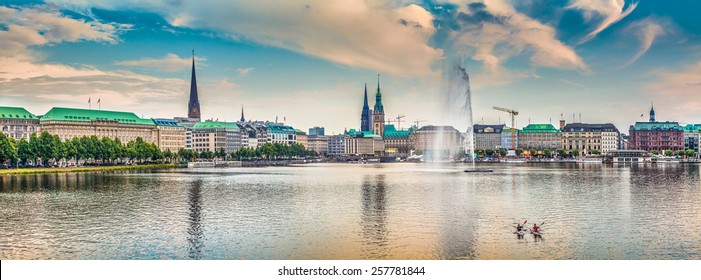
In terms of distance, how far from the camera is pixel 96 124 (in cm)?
11806

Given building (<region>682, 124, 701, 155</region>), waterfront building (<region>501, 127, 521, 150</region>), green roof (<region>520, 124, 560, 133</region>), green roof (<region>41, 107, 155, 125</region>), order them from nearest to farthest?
green roof (<region>41, 107, 155, 125</region>), building (<region>682, 124, 701, 155</region>), green roof (<region>520, 124, 560, 133</region>), waterfront building (<region>501, 127, 521, 150</region>)

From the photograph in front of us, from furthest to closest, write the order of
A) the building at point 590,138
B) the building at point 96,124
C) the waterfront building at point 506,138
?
the waterfront building at point 506,138, the building at point 590,138, the building at point 96,124

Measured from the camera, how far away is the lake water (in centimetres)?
2339

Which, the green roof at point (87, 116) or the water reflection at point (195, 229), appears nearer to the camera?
the water reflection at point (195, 229)

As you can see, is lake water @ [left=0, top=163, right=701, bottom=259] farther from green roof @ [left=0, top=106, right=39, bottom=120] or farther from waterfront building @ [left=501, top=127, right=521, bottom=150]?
waterfront building @ [left=501, top=127, right=521, bottom=150]

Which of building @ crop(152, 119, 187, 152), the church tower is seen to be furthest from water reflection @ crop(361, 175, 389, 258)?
the church tower

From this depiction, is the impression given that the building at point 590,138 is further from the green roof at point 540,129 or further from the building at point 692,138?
the building at point 692,138

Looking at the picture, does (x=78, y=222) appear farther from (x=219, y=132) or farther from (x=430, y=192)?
(x=219, y=132)

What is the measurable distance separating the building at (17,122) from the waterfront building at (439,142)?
229 feet

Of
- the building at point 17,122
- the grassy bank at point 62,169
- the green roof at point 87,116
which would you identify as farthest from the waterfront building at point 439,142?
the building at point 17,122

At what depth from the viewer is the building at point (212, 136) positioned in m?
160

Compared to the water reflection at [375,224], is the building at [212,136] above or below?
above

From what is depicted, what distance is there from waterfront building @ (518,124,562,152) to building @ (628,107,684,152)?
4789cm

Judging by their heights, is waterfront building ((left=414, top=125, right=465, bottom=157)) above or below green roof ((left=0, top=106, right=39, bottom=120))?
below
